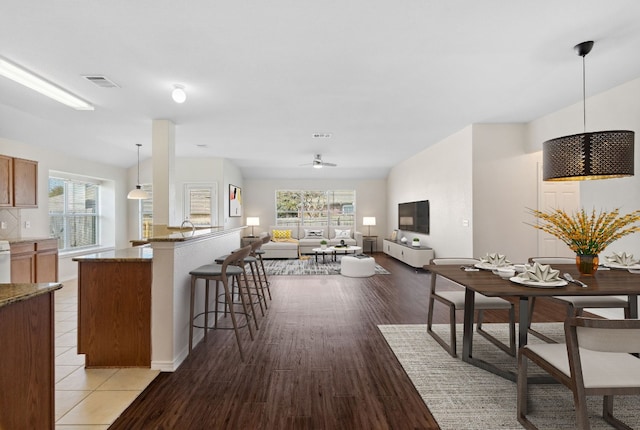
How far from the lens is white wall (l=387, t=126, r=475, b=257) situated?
5234 mm

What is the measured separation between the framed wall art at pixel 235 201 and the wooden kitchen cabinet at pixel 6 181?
14.8 ft

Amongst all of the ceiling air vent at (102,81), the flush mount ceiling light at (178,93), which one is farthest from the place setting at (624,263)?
the ceiling air vent at (102,81)

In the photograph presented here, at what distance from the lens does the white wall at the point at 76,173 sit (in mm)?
5170

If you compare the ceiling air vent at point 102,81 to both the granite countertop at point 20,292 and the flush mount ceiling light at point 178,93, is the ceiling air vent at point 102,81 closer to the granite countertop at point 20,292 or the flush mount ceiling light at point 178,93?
the flush mount ceiling light at point 178,93

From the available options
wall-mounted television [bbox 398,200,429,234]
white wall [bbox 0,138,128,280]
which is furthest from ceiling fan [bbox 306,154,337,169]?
white wall [bbox 0,138,128,280]

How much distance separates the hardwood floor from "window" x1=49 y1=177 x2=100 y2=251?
5.03 m

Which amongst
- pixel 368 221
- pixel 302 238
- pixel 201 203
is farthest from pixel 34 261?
pixel 368 221

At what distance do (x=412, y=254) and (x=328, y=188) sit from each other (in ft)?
14.2

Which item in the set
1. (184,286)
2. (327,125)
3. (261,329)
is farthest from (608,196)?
(184,286)

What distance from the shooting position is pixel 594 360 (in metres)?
1.69

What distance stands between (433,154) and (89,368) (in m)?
6.39

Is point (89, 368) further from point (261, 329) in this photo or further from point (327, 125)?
point (327, 125)

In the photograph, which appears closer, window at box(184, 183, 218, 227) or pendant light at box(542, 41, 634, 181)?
pendant light at box(542, 41, 634, 181)

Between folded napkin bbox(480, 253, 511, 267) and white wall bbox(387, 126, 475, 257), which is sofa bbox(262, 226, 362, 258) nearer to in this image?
white wall bbox(387, 126, 475, 257)
